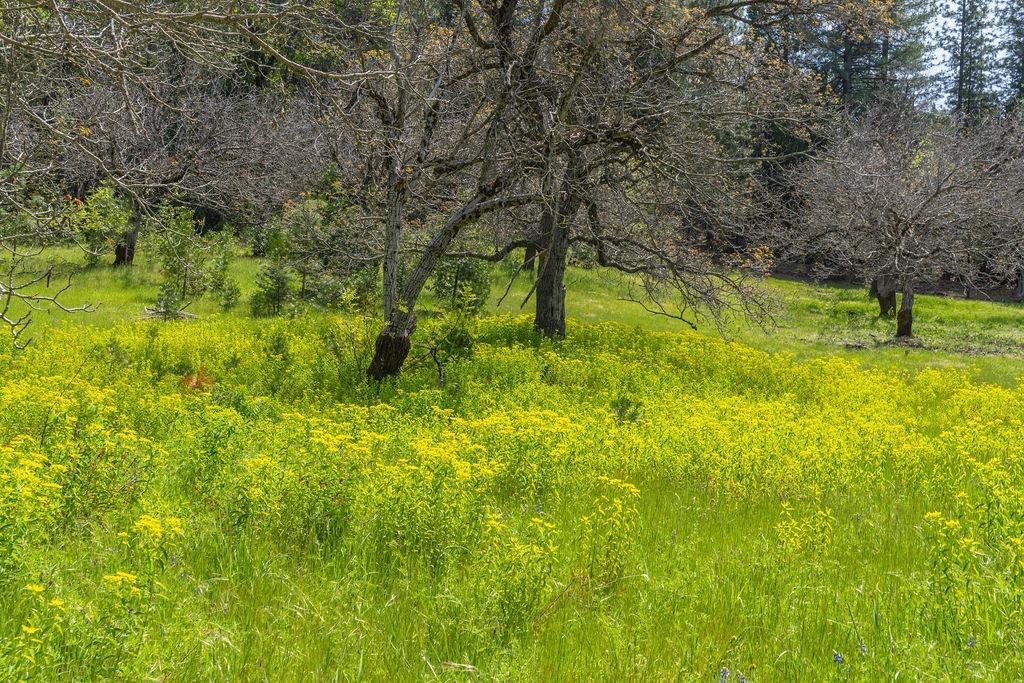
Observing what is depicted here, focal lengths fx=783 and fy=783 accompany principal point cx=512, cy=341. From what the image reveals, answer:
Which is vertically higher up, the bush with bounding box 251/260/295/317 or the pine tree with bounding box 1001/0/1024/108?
the pine tree with bounding box 1001/0/1024/108

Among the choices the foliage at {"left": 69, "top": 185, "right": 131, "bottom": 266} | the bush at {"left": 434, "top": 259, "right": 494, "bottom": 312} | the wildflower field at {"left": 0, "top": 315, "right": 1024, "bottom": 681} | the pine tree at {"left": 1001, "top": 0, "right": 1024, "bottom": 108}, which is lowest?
the wildflower field at {"left": 0, "top": 315, "right": 1024, "bottom": 681}

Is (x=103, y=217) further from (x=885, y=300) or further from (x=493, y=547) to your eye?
(x=885, y=300)

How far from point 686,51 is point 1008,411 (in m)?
7.01

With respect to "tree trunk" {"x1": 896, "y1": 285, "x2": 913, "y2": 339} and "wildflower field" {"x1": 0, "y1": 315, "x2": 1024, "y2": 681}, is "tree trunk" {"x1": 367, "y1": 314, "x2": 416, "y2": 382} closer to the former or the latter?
"wildflower field" {"x1": 0, "y1": 315, "x2": 1024, "y2": 681}

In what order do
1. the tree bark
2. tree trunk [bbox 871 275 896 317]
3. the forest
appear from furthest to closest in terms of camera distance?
tree trunk [bbox 871 275 896 317] < the tree bark < the forest

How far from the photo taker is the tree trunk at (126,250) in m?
20.8

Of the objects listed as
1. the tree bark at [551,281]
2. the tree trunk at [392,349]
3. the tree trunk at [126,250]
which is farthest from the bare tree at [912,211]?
the tree trunk at [126,250]

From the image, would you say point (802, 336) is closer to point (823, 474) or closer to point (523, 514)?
point (823, 474)

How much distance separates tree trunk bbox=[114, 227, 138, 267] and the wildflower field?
46.2 ft

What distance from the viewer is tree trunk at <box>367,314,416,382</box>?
33.7 ft

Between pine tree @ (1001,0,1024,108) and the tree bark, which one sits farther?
pine tree @ (1001,0,1024,108)

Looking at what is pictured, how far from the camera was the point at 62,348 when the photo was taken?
407 inches

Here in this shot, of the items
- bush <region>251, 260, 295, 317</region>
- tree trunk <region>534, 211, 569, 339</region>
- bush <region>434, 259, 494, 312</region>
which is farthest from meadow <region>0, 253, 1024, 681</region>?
bush <region>434, 259, 494, 312</region>

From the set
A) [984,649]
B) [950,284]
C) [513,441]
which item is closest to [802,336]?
[513,441]
